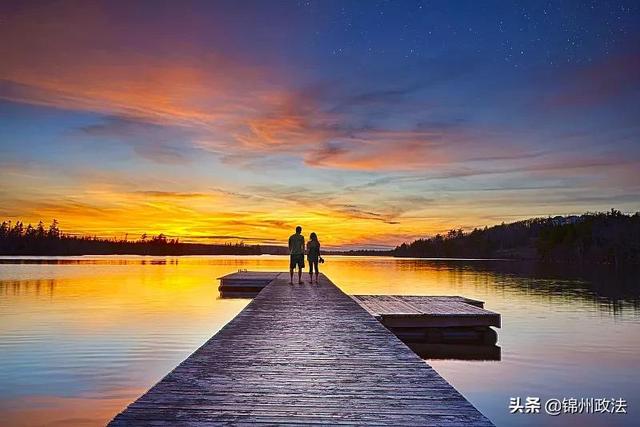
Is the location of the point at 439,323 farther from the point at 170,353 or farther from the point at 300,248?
the point at 170,353

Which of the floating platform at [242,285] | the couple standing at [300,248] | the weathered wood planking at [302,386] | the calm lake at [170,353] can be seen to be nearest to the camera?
the weathered wood planking at [302,386]

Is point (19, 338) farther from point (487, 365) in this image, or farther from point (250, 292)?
point (250, 292)

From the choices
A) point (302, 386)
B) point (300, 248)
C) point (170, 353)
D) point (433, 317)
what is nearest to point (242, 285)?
point (300, 248)

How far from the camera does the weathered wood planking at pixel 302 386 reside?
5590 millimetres

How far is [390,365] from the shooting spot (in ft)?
26.9

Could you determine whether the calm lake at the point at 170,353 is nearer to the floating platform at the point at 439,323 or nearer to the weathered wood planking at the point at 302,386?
the floating platform at the point at 439,323

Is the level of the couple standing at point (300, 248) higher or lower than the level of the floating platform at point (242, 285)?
higher

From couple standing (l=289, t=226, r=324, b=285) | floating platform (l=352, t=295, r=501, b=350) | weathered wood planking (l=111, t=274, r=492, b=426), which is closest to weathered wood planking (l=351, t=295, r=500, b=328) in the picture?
floating platform (l=352, t=295, r=501, b=350)

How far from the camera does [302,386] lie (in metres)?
6.85

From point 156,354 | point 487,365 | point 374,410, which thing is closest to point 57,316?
point 156,354

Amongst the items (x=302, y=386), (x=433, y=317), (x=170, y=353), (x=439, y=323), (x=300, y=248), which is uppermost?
(x=300, y=248)

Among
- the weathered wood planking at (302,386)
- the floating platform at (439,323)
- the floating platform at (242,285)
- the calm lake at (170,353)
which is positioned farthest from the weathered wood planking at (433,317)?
the floating platform at (242,285)

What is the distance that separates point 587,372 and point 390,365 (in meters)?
11.1

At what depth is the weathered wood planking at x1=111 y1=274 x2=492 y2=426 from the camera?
18.3 ft
